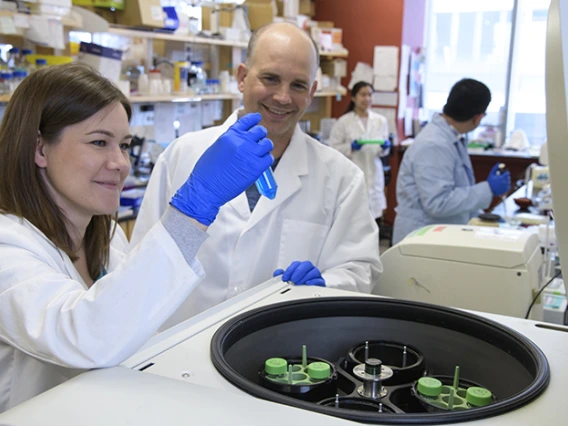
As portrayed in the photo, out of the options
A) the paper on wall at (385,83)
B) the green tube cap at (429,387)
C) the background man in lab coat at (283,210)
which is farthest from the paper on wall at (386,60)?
the green tube cap at (429,387)

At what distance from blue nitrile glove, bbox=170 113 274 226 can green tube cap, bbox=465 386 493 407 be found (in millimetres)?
516

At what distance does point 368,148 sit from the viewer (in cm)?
594

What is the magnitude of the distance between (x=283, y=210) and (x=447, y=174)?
1.45m

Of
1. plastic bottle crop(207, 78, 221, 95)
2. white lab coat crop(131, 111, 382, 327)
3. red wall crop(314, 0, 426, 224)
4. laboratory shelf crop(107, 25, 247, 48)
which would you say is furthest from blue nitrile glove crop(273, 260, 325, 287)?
red wall crop(314, 0, 426, 224)

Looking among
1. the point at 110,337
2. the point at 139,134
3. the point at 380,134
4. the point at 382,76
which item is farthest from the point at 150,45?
the point at 110,337

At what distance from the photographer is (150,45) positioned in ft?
14.4

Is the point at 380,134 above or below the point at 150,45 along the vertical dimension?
below

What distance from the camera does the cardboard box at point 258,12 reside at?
5312 millimetres

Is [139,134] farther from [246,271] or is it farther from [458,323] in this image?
[458,323]

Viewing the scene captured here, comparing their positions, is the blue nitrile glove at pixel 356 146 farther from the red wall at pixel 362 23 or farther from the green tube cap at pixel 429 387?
the green tube cap at pixel 429 387

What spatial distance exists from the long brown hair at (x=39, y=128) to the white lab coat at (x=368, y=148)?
485 centimetres

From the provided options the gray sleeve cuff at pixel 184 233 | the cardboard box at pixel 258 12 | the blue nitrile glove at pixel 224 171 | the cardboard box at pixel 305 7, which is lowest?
the gray sleeve cuff at pixel 184 233

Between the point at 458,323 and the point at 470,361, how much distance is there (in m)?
0.07

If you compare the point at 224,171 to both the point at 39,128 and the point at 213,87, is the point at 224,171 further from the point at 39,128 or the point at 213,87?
the point at 213,87
